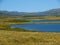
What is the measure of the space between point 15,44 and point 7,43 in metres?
0.97

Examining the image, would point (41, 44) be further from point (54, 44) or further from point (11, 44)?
point (11, 44)

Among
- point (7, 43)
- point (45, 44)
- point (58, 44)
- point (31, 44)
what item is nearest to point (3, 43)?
point (7, 43)

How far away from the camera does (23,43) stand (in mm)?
19344

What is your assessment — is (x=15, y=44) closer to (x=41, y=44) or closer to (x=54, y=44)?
(x=41, y=44)

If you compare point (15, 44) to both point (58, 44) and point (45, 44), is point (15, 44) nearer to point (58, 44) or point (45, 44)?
point (45, 44)

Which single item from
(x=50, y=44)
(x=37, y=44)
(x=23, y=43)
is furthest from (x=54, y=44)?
(x=23, y=43)

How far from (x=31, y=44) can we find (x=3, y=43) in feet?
10.1

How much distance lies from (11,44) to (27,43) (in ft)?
6.39

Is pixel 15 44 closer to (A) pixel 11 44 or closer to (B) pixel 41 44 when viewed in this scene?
(A) pixel 11 44

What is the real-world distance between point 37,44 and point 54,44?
1.90m

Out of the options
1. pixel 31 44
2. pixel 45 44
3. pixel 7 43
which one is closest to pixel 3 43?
pixel 7 43

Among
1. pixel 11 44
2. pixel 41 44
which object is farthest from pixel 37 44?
pixel 11 44

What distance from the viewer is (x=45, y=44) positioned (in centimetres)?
1866

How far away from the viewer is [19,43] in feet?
62.5
